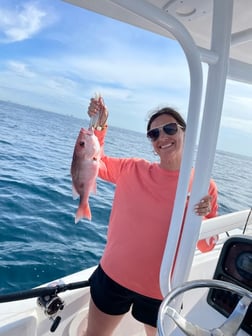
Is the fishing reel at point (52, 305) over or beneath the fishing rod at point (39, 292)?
beneath

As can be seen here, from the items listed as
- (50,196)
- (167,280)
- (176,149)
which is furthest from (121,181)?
(50,196)

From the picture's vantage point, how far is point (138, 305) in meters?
1.55

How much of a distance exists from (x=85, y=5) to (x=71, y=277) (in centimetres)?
157

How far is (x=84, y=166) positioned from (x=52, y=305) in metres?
0.79

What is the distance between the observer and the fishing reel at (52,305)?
1662 mm

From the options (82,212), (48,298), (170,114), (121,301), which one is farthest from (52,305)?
(170,114)

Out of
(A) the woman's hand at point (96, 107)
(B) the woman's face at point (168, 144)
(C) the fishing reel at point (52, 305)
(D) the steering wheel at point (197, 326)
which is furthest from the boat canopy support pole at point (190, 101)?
(C) the fishing reel at point (52, 305)

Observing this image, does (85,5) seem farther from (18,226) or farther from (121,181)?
(18,226)

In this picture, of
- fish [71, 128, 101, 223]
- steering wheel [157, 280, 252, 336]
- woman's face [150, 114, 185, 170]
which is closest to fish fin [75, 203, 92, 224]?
fish [71, 128, 101, 223]

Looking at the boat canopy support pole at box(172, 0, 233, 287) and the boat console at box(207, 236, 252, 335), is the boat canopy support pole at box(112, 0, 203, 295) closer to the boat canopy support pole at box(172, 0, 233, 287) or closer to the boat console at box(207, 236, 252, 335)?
the boat canopy support pole at box(172, 0, 233, 287)

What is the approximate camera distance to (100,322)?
1.61 metres

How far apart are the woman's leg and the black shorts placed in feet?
0.11

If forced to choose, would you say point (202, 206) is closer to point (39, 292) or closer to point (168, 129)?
point (168, 129)

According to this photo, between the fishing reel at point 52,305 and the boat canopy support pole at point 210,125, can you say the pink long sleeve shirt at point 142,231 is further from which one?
the fishing reel at point 52,305
